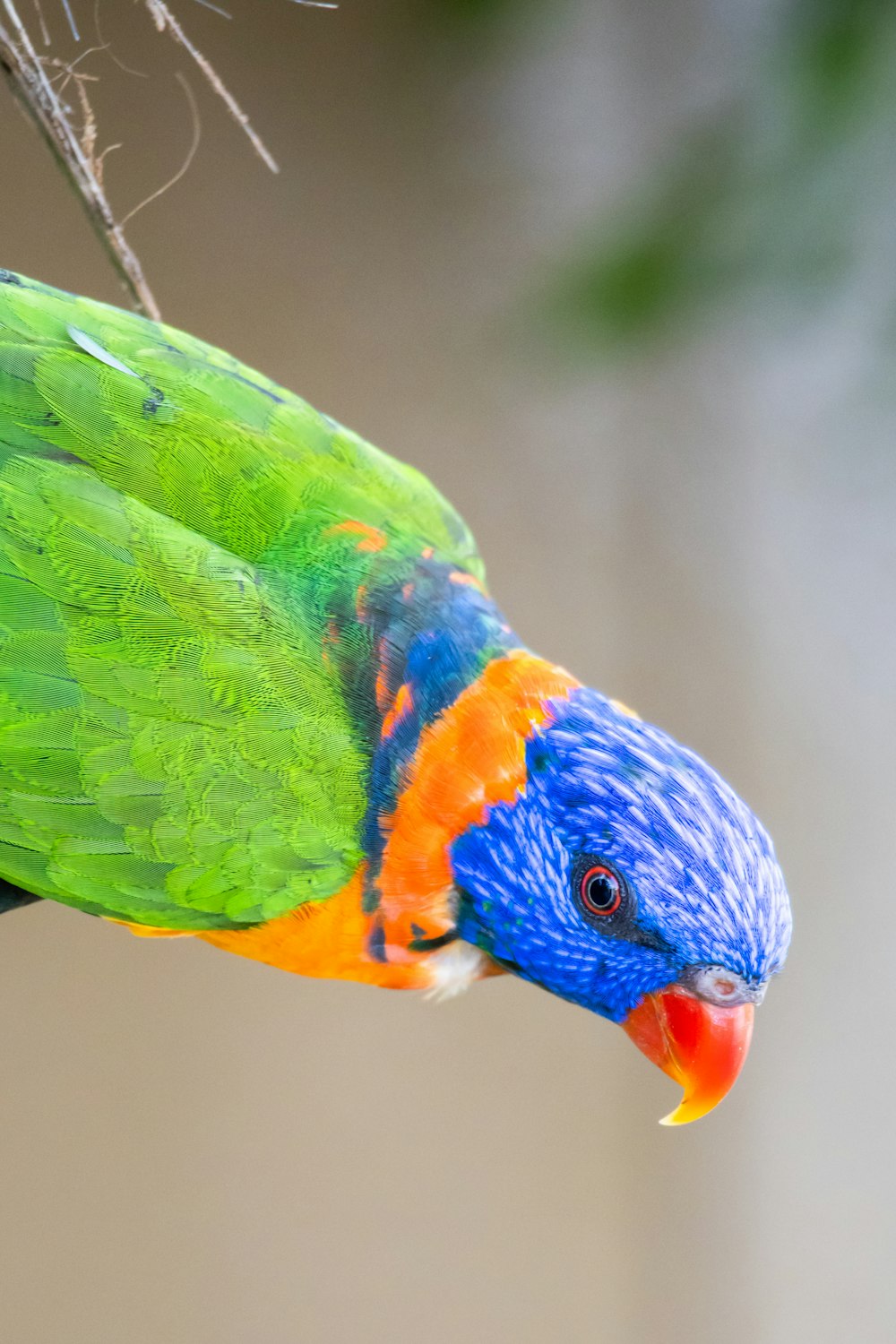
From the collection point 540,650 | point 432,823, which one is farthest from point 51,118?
point 540,650

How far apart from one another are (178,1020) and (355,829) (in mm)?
1101

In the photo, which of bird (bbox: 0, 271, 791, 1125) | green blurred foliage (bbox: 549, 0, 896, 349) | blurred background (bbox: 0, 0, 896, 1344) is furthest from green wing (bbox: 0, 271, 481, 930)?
blurred background (bbox: 0, 0, 896, 1344)

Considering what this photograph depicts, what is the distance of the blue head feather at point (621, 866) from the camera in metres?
0.66

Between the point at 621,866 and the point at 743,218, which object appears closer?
the point at 621,866

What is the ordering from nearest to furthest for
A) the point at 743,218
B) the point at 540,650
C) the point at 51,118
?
the point at 51,118
the point at 743,218
the point at 540,650

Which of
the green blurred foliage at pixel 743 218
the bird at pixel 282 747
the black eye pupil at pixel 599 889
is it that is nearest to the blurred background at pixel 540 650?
the green blurred foliage at pixel 743 218

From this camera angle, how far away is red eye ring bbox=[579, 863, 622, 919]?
69cm

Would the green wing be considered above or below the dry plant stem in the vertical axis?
below

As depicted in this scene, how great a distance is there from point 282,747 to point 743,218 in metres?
0.69

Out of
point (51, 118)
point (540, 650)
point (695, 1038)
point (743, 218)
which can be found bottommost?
point (695, 1038)

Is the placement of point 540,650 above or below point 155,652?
above

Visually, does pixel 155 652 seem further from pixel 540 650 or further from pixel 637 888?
pixel 540 650

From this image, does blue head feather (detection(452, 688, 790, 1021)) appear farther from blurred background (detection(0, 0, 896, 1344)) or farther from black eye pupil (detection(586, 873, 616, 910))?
blurred background (detection(0, 0, 896, 1344))

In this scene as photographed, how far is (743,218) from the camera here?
1.05m
